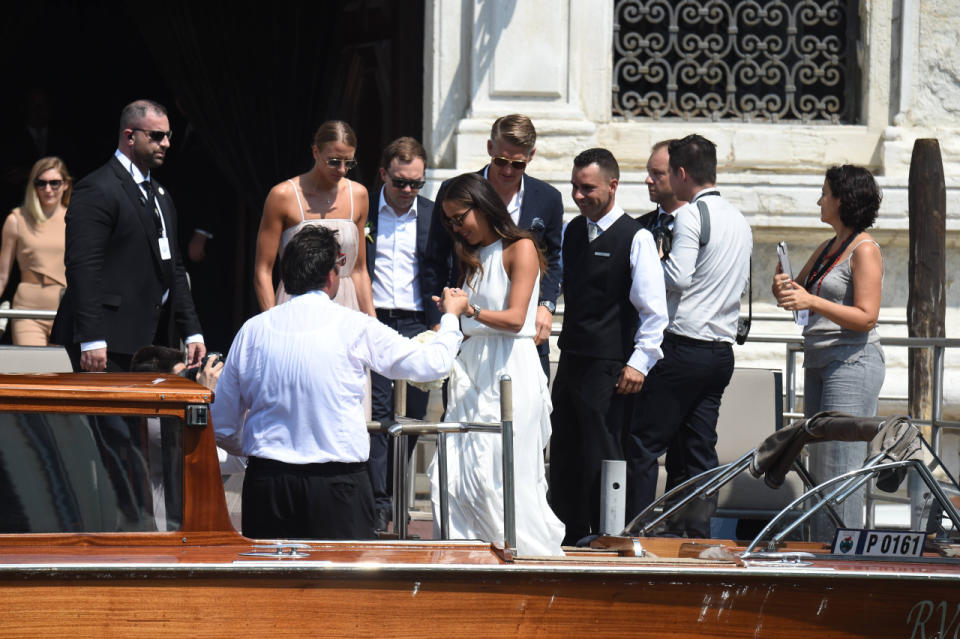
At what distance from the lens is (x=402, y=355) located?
186 inches

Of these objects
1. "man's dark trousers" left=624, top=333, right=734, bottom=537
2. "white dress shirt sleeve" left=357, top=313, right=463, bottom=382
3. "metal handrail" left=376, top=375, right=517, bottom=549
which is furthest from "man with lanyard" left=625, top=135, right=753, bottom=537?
"white dress shirt sleeve" left=357, top=313, right=463, bottom=382

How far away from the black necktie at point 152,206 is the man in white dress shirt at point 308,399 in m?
1.85

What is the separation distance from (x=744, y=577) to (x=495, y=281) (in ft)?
7.29

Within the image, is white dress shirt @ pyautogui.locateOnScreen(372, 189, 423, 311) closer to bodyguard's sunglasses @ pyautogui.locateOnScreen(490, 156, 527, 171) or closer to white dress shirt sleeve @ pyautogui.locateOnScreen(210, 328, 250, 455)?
bodyguard's sunglasses @ pyautogui.locateOnScreen(490, 156, 527, 171)

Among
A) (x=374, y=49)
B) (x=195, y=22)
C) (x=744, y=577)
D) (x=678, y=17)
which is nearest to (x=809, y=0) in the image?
(x=678, y=17)

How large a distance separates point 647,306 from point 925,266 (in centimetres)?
315

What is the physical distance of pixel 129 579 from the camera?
3697 millimetres

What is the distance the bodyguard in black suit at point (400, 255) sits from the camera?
23.3 ft

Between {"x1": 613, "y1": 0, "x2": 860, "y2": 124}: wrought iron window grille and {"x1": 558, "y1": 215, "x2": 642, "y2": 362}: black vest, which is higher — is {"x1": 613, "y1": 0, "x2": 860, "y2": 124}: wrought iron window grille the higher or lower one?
the higher one

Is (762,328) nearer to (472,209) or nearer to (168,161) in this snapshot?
(472,209)

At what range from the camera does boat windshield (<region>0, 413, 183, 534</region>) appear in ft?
12.7

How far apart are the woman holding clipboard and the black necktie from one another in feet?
8.89

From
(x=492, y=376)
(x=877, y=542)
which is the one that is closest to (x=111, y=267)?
(x=492, y=376)

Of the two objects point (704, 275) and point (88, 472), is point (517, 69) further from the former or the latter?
point (88, 472)
